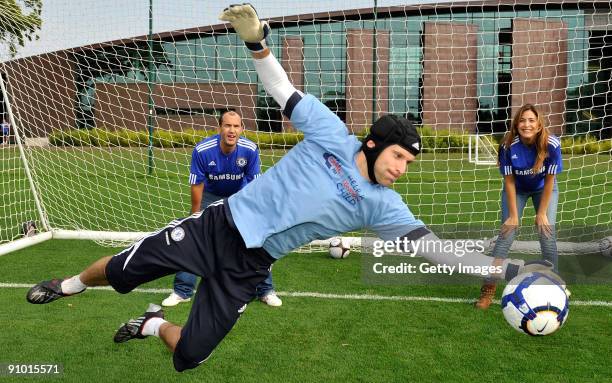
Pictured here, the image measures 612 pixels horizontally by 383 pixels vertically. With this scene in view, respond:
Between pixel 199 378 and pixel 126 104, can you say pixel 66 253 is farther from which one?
pixel 126 104

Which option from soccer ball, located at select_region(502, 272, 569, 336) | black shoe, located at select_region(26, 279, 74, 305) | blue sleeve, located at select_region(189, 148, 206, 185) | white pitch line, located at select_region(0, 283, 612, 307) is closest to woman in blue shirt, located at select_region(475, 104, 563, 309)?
white pitch line, located at select_region(0, 283, 612, 307)

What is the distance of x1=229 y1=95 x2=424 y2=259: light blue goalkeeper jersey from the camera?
312cm

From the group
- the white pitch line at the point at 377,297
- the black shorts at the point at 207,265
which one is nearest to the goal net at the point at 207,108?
the white pitch line at the point at 377,297

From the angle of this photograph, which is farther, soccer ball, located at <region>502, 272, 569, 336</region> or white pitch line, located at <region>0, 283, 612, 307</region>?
white pitch line, located at <region>0, 283, 612, 307</region>

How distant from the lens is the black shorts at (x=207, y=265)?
335 cm

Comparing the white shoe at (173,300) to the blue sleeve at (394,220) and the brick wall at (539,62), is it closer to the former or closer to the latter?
the blue sleeve at (394,220)

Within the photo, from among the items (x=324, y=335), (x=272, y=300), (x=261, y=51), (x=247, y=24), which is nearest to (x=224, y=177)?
(x=272, y=300)

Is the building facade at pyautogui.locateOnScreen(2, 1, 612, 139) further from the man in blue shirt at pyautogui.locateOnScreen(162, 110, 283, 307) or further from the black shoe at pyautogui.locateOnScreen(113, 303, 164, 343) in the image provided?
the black shoe at pyautogui.locateOnScreen(113, 303, 164, 343)

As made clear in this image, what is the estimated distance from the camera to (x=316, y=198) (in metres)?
3.11

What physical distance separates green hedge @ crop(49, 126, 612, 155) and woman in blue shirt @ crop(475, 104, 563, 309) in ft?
17.6

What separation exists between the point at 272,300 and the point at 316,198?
286cm

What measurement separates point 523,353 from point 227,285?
2.41m

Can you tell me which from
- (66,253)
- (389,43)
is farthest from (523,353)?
(389,43)

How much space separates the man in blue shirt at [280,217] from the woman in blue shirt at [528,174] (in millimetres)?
2603
